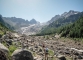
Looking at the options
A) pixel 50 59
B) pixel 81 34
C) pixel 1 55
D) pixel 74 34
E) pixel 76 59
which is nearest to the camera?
pixel 1 55

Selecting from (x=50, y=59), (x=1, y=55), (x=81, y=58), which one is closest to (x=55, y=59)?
(x=50, y=59)

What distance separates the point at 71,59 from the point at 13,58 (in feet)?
36.1

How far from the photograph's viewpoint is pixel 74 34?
7975 cm

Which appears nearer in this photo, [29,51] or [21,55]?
[21,55]

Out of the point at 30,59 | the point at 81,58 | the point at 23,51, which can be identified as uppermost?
the point at 23,51

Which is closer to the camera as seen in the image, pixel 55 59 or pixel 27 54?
pixel 27 54

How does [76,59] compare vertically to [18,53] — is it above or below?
below

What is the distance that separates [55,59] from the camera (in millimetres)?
17688

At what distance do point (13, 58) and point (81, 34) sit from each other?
225 ft

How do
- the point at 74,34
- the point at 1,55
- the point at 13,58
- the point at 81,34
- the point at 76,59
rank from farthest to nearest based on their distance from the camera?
the point at 74,34 → the point at 81,34 → the point at 76,59 → the point at 13,58 → the point at 1,55

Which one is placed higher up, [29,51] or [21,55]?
[29,51]

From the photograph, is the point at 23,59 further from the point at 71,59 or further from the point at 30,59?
the point at 71,59

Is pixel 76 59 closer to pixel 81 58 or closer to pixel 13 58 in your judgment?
pixel 81 58

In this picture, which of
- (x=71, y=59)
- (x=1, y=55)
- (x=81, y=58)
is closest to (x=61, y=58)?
(x=71, y=59)
